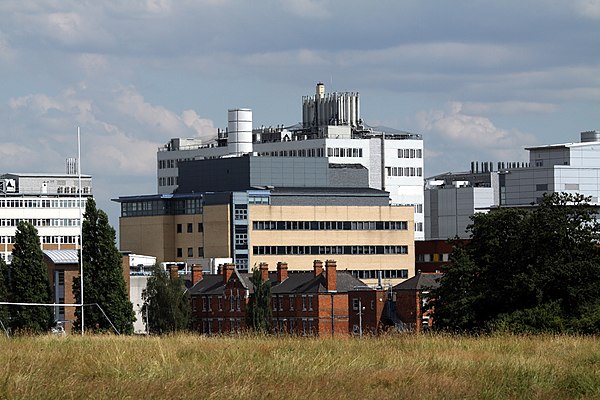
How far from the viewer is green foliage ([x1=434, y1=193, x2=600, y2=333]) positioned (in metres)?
72.2

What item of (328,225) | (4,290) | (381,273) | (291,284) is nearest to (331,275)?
(291,284)

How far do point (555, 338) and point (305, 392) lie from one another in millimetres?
13349

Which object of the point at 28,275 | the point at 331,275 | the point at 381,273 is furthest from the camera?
the point at 381,273

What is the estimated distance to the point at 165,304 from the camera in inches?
5059

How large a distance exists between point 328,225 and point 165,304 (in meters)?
54.2

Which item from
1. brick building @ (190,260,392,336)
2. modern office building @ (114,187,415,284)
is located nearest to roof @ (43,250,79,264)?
brick building @ (190,260,392,336)

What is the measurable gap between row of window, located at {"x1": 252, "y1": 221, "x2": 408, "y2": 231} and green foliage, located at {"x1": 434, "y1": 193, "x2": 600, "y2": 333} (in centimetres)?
8975

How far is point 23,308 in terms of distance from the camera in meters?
88.0

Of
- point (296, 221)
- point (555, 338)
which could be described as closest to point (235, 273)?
point (296, 221)

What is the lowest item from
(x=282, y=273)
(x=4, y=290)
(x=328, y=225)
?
(x=282, y=273)

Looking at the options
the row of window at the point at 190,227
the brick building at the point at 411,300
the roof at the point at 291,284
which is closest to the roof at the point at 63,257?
the roof at the point at 291,284

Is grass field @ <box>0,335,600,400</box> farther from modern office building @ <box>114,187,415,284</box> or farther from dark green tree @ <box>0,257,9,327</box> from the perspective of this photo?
modern office building @ <box>114,187,415,284</box>

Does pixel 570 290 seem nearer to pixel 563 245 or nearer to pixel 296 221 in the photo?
pixel 563 245

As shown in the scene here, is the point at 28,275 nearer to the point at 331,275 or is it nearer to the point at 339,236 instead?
the point at 331,275
